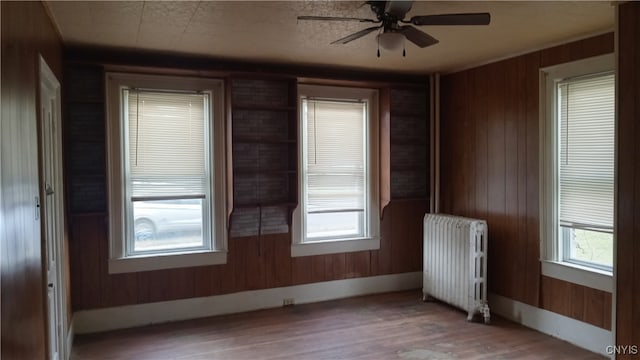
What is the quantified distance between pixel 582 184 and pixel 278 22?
270 centimetres

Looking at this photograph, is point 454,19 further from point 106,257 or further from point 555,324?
point 106,257

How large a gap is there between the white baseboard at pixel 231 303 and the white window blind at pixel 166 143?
1.03 metres

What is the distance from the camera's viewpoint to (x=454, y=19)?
269cm

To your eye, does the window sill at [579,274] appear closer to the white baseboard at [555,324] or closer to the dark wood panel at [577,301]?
the dark wood panel at [577,301]

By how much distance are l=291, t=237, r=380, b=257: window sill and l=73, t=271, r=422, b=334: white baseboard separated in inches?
13.2

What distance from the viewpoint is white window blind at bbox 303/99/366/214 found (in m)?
5.10

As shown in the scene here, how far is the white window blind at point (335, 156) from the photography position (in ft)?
16.7

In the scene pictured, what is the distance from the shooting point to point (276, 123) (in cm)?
486

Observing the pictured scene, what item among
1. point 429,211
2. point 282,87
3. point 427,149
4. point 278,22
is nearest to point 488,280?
point 429,211

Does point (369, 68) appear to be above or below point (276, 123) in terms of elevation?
above

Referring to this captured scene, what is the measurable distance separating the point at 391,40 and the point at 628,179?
66.3 inches

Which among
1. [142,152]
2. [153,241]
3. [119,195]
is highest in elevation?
[142,152]

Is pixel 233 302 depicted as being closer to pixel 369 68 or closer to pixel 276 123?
pixel 276 123

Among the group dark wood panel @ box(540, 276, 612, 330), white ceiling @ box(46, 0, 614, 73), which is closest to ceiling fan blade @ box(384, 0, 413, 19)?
white ceiling @ box(46, 0, 614, 73)
